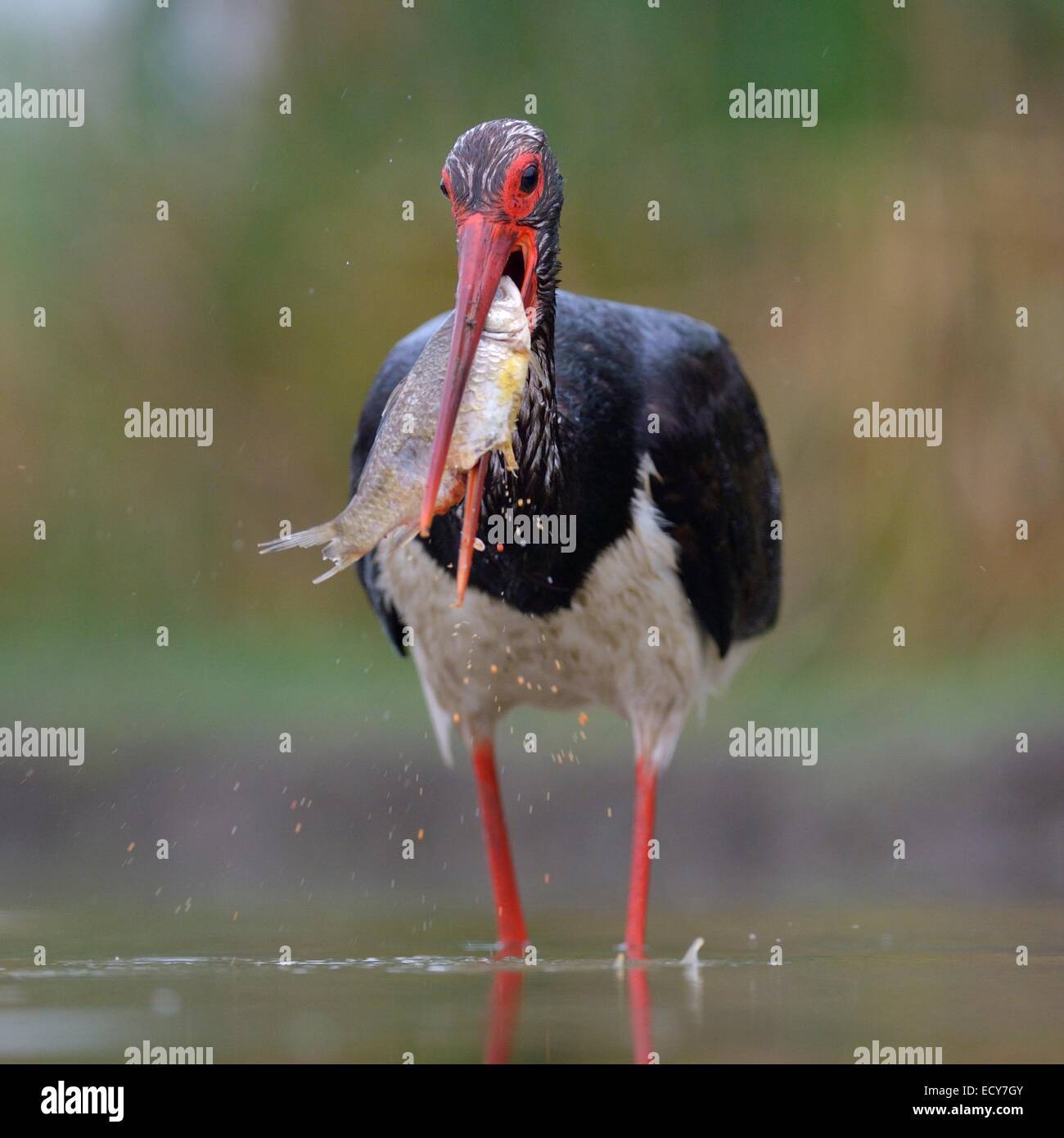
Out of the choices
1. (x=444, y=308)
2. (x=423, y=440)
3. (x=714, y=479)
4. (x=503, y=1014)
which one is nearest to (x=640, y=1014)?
(x=503, y=1014)

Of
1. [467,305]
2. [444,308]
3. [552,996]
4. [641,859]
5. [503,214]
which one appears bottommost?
[552,996]

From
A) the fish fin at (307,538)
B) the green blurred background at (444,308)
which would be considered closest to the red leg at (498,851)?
the green blurred background at (444,308)

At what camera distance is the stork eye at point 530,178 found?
4785 millimetres

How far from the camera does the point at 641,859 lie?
237 inches

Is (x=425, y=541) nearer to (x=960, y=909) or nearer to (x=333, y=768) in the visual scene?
(x=960, y=909)

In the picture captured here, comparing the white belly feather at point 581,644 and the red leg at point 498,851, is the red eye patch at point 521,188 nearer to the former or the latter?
the white belly feather at point 581,644

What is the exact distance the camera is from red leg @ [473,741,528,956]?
597 centimetres

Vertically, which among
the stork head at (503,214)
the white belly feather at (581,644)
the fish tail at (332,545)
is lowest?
the white belly feather at (581,644)

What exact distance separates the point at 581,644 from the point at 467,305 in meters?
1.52

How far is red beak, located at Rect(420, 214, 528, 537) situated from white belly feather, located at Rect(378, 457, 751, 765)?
1.09 meters

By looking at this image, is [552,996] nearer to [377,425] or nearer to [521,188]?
[521,188]

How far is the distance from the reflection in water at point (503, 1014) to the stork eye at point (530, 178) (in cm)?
175

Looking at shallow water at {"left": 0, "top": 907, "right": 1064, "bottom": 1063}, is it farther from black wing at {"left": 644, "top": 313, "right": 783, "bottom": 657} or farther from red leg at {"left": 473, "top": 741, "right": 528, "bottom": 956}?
black wing at {"left": 644, "top": 313, "right": 783, "bottom": 657}

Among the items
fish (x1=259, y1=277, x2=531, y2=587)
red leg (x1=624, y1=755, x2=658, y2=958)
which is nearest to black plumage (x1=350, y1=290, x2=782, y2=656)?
red leg (x1=624, y1=755, x2=658, y2=958)
